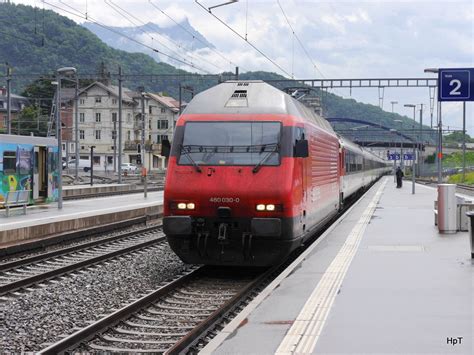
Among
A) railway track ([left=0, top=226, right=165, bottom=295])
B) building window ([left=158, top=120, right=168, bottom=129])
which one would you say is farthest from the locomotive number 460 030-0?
building window ([left=158, top=120, right=168, bottom=129])

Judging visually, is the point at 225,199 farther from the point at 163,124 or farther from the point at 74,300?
the point at 163,124

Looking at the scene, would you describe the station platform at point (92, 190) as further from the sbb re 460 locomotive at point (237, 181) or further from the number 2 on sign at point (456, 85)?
the sbb re 460 locomotive at point (237, 181)

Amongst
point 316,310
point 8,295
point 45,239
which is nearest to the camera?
point 316,310

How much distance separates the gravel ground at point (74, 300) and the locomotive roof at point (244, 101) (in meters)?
3.17

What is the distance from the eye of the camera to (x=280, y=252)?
1198cm

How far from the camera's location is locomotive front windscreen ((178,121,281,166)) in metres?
12.4

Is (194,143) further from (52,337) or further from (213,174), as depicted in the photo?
(52,337)

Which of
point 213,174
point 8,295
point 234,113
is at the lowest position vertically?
point 8,295

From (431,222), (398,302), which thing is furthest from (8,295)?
(431,222)

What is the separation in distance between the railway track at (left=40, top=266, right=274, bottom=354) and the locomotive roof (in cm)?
293

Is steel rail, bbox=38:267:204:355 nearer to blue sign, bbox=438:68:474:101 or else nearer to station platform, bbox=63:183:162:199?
blue sign, bbox=438:68:474:101

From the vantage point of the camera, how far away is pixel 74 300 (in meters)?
10.8

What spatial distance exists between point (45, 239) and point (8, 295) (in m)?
6.86

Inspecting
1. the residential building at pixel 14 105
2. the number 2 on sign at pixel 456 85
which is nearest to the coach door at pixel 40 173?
the number 2 on sign at pixel 456 85
